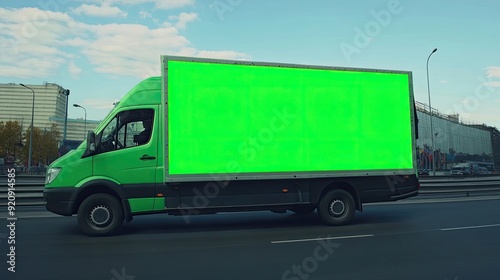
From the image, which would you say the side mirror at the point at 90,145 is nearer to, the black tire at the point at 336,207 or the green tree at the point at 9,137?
the black tire at the point at 336,207

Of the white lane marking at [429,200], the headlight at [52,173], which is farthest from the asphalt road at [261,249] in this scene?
the white lane marking at [429,200]

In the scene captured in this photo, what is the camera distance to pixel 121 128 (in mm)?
8016

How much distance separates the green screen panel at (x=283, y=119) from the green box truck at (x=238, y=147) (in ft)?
0.07

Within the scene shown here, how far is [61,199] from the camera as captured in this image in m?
7.62

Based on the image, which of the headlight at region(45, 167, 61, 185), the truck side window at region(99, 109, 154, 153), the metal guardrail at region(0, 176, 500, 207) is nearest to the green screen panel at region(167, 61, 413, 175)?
the truck side window at region(99, 109, 154, 153)

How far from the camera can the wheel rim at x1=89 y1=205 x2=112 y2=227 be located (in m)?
7.73

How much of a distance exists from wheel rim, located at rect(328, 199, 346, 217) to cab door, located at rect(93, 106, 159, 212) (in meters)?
4.09

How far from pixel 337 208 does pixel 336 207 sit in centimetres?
4

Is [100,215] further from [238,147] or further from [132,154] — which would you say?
[238,147]

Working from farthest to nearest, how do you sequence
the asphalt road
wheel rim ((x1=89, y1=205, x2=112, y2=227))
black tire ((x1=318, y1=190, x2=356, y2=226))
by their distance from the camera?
black tire ((x1=318, y1=190, x2=356, y2=226))
wheel rim ((x1=89, y1=205, x2=112, y2=227))
the asphalt road

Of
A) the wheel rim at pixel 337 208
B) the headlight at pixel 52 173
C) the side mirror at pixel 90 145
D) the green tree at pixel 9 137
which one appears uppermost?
the green tree at pixel 9 137

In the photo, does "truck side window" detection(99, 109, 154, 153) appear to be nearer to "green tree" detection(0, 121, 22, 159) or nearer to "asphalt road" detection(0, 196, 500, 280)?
"asphalt road" detection(0, 196, 500, 280)

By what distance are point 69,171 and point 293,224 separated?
522 centimetres

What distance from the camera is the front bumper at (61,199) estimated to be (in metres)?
7.62
